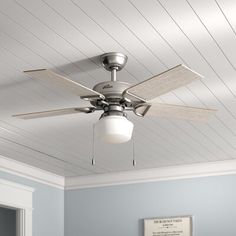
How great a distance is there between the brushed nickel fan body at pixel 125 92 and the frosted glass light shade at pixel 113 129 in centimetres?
8

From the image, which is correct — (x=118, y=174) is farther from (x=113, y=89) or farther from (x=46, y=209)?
(x=113, y=89)

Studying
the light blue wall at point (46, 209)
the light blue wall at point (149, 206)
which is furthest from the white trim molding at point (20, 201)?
the light blue wall at point (149, 206)

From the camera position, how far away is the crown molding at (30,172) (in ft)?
14.8

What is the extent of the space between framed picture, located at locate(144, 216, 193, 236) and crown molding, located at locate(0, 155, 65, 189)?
37.0 inches

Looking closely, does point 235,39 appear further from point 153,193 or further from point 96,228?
point 96,228

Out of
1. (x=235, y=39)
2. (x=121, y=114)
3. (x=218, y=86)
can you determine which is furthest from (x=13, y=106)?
(x=235, y=39)

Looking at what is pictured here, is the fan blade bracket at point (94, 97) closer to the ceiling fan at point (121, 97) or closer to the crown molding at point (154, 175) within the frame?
the ceiling fan at point (121, 97)

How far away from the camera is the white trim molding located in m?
4.45

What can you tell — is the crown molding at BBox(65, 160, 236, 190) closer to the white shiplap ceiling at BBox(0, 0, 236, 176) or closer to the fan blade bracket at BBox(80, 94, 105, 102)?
the white shiplap ceiling at BBox(0, 0, 236, 176)

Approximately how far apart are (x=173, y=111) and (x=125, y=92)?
31 centimetres

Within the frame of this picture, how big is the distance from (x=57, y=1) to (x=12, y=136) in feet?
6.18

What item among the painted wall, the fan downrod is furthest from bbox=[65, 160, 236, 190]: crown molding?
the fan downrod

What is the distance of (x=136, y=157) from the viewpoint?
4.56 m

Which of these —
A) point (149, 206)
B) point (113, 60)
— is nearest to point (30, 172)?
point (149, 206)
